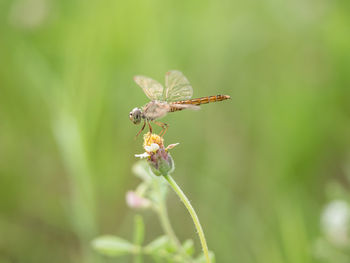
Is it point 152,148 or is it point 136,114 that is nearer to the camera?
point 152,148

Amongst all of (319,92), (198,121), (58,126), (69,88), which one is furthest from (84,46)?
(319,92)

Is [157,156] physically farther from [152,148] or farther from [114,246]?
[114,246]

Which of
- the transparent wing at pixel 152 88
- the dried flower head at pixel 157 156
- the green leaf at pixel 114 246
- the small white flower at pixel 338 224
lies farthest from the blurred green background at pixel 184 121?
the dried flower head at pixel 157 156

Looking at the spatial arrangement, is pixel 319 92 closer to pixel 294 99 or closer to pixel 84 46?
pixel 294 99

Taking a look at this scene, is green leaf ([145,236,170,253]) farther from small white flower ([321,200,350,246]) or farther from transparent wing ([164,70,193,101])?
small white flower ([321,200,350,246])

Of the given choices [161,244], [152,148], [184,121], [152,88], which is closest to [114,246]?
[161,244]
